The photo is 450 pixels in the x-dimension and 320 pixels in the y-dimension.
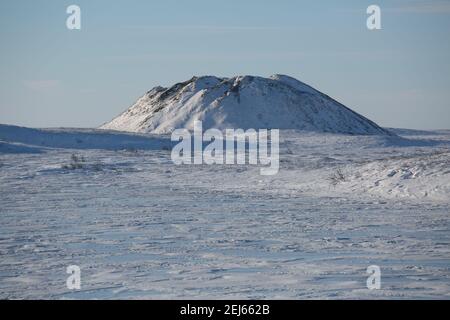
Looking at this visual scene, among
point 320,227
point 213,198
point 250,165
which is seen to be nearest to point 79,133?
point 250,165

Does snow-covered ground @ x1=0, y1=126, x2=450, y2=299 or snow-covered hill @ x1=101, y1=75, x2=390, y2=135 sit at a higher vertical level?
snow-covered hill @ x1=101, y1=75, x2=390, y2=135

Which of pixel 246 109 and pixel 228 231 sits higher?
pixel 246 109

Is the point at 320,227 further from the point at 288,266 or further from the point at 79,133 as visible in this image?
the point at 79,133

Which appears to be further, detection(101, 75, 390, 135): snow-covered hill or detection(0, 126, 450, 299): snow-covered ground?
detection(101, 75, 390, 135): snow-covered hill

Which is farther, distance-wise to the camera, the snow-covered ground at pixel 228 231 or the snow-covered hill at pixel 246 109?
the snow-covered hill at pixel 246 109

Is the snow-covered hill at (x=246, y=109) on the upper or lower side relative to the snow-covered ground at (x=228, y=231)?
upper
